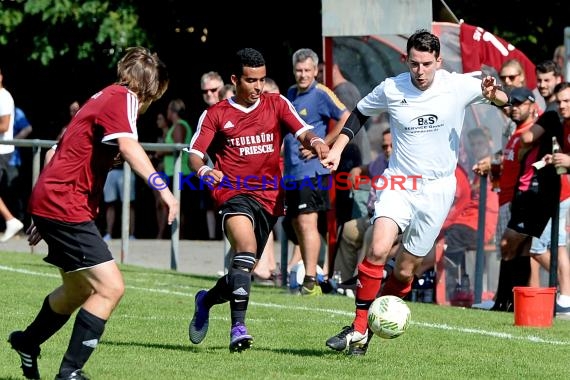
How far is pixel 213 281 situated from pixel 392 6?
11.6ft

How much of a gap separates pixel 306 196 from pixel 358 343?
4595mm

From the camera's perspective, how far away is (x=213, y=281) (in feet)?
48.5

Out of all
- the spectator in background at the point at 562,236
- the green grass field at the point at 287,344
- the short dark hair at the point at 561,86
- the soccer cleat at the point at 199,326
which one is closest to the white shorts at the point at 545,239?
the spectator in background at the point at 562,236

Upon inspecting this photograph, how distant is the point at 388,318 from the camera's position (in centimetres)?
879

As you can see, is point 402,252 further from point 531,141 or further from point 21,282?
point 21,282

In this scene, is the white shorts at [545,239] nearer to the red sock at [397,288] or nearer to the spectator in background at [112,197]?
the red sock at [397,288]

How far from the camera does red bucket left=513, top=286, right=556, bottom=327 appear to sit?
11.0 meters

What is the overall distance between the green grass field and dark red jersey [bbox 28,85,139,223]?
1.04 meters

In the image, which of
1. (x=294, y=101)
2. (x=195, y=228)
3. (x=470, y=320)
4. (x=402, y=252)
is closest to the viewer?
(x=402, y=252)

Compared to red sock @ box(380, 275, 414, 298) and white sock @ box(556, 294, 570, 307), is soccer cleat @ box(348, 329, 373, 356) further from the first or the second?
white sock @ box(556, 294, 570, 307)

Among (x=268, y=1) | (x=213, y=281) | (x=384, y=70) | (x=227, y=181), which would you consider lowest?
(x=213, y=281)

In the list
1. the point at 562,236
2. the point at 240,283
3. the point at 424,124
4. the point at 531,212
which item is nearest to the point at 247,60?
the point at 424,124

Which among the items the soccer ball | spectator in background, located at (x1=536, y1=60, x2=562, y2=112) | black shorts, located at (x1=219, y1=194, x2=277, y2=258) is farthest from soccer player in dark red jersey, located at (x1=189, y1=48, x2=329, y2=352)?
spectator in background, located at (x1=536, y1=60, x2=562, y2=112)

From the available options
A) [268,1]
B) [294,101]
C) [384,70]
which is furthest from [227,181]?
[268,1]
